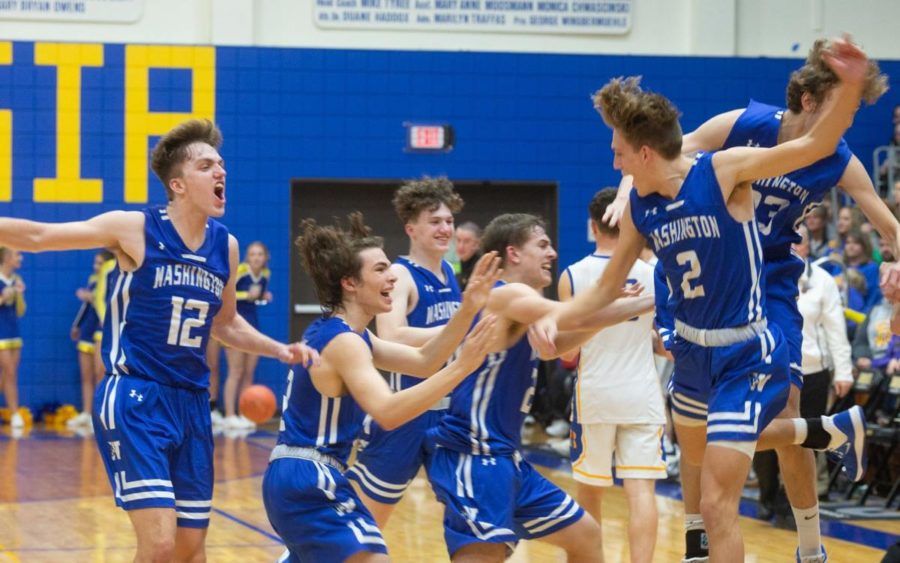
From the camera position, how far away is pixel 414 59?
1536 centimetres

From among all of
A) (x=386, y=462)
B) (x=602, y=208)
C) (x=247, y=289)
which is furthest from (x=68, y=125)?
(x=386, y=462)

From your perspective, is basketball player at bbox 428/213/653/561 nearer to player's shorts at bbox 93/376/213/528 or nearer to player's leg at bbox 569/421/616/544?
player's shorts at bbox 93/376/213/528

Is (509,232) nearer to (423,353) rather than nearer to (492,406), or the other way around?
(423,353)

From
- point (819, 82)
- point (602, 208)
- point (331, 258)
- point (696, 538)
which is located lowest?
point (696, 538)

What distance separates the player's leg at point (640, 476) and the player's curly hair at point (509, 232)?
1.89 m

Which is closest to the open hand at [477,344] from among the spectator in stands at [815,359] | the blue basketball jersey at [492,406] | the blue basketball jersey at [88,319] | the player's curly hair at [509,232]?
the blue basketball jersey at [492,406]

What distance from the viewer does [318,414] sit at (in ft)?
15.3

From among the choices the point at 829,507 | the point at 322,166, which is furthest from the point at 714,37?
the point at 829,507

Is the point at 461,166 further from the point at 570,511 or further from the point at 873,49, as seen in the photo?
the point at 570,511

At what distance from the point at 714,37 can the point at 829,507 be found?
799cm

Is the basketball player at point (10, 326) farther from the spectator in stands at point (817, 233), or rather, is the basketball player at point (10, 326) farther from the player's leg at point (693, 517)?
the player's leg at point (693, 517)

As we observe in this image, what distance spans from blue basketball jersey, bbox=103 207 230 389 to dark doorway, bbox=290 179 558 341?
9958 millimetres

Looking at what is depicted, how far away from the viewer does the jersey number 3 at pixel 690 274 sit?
192 inches

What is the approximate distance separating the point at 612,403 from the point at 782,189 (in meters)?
1.85
